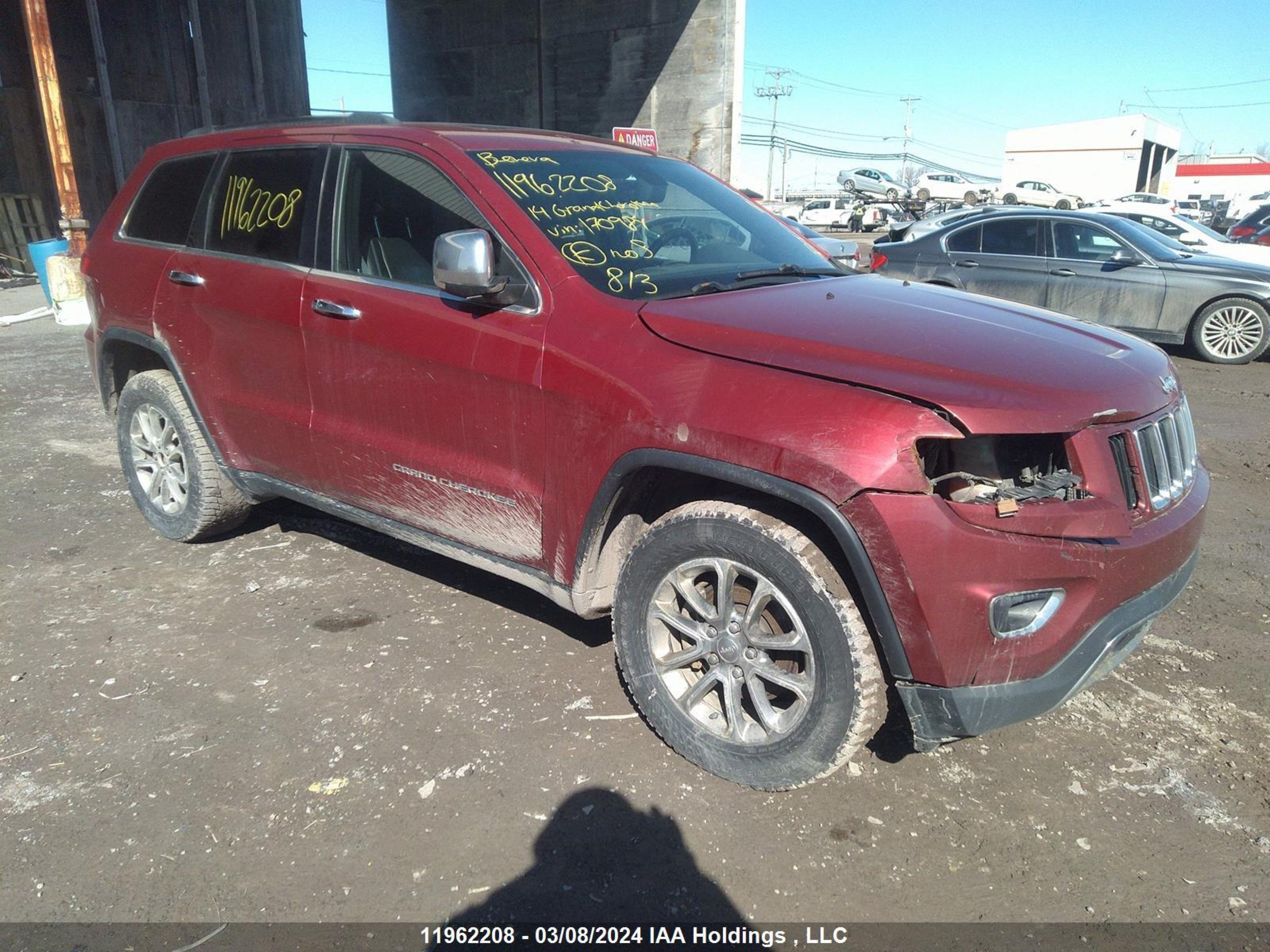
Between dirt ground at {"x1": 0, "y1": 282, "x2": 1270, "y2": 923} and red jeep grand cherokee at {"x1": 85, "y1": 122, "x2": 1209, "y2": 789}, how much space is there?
12.8 inches

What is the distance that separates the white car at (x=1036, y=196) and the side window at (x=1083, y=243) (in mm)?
27622

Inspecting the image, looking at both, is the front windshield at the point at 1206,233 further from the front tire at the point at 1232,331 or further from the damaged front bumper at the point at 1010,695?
the damaged front bumper at the point at 1010,695

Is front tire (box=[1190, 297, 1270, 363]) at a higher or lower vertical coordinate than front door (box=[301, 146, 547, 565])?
lower

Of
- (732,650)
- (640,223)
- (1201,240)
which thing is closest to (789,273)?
(640,223)

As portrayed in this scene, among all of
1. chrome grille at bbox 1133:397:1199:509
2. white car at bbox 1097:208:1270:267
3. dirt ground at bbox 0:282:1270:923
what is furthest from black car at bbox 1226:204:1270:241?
chrome grille at bbox 1133:397:1199:509

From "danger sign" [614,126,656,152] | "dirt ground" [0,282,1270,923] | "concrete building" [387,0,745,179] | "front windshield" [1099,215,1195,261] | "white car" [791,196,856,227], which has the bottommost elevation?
"white car" [791,196,856,227]

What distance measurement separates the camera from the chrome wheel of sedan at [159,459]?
14.3 ft

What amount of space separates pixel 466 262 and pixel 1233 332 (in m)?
9.54

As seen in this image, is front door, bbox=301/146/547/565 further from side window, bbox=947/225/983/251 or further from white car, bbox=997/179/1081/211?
white car, bbox=997/179/1081/211

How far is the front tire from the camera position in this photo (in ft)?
30.6

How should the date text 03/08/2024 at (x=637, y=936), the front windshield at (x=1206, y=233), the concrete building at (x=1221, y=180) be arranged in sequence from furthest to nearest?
1. the concrete building at (x=1221, y=180)
2. the front windshield at (x=1206, y=233)
3. the date text 03/08/2024 at (x=637, y=936)

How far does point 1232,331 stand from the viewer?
9.45 m

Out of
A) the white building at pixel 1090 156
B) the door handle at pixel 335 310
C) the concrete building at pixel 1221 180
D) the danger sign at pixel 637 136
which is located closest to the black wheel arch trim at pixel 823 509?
the door handle at pixel 335 310

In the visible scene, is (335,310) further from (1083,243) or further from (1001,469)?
(1083,243)
